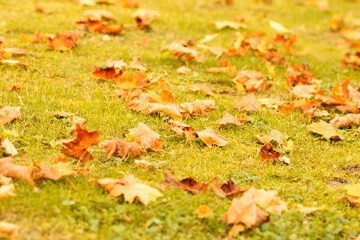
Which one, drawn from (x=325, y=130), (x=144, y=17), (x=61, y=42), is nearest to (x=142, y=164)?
(x=325, y=130)

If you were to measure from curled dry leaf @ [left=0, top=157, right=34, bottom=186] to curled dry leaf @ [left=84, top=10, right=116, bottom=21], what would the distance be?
310cm

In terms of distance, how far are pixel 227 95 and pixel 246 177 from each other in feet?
4.66

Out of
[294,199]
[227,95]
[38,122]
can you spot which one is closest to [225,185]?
[294,199]

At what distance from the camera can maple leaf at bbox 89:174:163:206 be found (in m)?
2.33

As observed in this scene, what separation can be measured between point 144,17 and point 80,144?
313cm

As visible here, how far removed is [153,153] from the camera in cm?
292

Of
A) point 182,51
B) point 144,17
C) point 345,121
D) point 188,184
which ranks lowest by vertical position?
point 345,121

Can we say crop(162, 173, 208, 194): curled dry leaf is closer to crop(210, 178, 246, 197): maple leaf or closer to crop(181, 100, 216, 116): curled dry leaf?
crop(210, 178, 246, 197): maple leaf

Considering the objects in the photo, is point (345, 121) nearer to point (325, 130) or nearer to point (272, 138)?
point (325, 130)

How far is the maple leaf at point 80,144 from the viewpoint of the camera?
273 centimetres

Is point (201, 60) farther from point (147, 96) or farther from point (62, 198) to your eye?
point (62, 198)

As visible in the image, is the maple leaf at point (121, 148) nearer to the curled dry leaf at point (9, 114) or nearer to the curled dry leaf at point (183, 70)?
the curled dry leaf at point (9, 114)

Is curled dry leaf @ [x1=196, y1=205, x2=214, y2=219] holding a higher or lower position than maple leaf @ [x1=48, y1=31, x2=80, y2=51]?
lower

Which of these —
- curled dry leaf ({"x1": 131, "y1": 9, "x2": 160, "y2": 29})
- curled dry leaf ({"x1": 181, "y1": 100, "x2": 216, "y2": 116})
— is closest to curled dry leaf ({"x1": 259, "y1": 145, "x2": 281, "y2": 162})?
curled dry leaf ({"x1": 181, "y1": 100, "x2": 216, "y2": 116})
